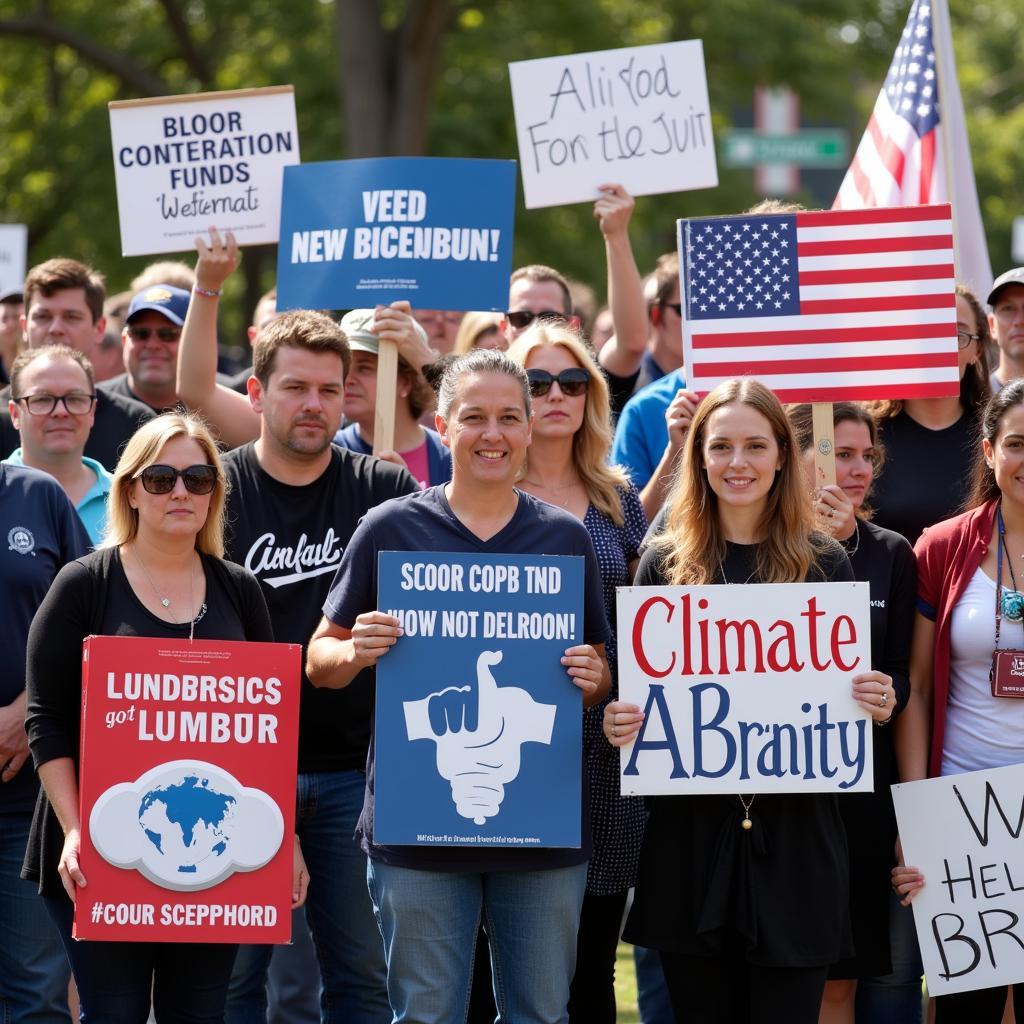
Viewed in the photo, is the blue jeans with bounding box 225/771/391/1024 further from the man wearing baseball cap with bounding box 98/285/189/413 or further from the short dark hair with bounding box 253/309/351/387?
the man wearing baseball cap with bounding box 98/285/189/413

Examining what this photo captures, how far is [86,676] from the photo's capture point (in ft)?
15.4

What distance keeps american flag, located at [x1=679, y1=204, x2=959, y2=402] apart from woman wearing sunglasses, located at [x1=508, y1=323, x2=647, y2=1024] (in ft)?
1.35

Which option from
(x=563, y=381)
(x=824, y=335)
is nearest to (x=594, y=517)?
(x=563, y=381)

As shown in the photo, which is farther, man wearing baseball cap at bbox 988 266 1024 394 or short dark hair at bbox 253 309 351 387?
man wearing baseball cap at bbox 988 266 1024 394

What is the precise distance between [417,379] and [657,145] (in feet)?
5.55

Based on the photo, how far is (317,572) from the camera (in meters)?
5.44

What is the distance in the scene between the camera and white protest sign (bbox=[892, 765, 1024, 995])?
518 cm

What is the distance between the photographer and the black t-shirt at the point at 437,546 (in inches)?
190

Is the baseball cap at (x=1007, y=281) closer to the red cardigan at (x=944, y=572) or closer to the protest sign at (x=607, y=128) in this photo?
the protest sign at (x=607, y=128)

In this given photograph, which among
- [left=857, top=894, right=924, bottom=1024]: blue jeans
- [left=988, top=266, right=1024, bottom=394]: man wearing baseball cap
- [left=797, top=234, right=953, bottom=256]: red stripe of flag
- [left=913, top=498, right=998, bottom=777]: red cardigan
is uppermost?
[left=797, top=234, right=953, bottom=256]: red stripe of flag

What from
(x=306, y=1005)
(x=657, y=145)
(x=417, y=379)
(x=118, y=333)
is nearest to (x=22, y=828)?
(x=306, y=1005)

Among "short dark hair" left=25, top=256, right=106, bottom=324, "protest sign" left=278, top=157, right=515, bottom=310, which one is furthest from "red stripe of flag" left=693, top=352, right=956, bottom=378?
"short dark hair" left=25, top=256, right=106, bottom=324

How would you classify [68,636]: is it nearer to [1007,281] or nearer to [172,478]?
[172,478]

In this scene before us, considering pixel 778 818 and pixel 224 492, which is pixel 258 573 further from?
pixel 778 818
